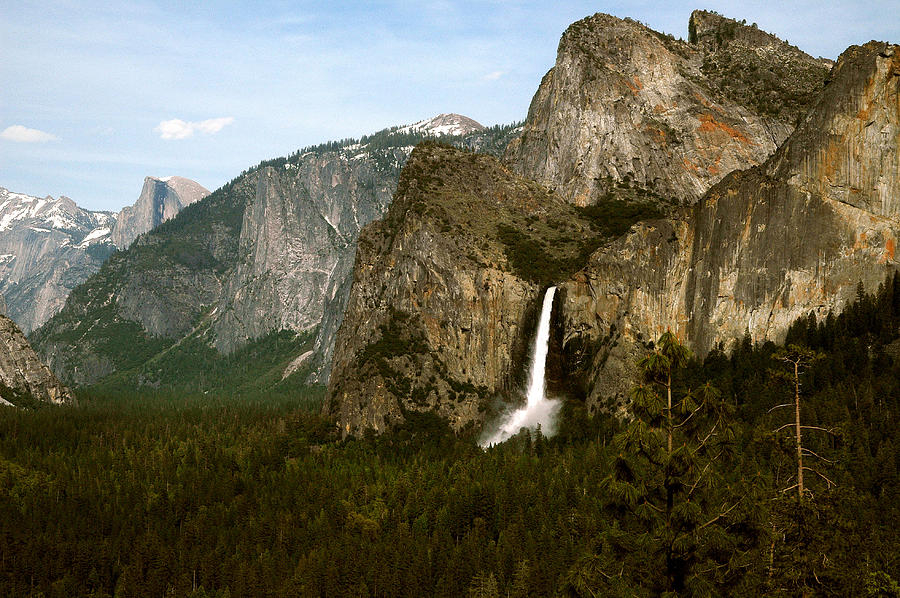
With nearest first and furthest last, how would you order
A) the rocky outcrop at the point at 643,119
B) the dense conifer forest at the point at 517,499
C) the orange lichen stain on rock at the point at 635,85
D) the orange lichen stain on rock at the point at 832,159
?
the dense conifer forest at the point at 517,499 → the orange lichen stain on rock at the point at 832,159 → the rocky outcrop at the point at 643,119 → the orange lichen stain on rock at the point at 635,85

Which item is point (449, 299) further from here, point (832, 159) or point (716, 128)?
point (716, 128)

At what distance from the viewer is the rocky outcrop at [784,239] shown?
112 meters

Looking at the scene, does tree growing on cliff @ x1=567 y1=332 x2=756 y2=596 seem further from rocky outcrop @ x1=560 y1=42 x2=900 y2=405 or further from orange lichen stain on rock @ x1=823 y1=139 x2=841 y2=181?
orange lichen stain on rock @ x1=823 y1=139 x2=841 y2=181

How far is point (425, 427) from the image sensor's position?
455ft

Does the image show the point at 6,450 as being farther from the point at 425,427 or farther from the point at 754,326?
the point at 754,326

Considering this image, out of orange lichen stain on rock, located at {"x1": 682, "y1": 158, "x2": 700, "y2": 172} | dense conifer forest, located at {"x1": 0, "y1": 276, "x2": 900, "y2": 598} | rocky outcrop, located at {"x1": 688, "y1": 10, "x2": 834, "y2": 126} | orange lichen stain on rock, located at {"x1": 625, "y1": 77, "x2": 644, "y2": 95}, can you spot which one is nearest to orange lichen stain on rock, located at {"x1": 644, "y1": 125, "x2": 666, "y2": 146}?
orange lichen stain on rock, located at {"x1": 682, "y1": 158, "x2": 700, "y2": 172}

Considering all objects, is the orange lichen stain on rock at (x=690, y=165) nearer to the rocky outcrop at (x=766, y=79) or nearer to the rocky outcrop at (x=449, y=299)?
the rocky outcrop at (x=766, y=79)

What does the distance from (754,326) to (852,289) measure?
13.4 metres

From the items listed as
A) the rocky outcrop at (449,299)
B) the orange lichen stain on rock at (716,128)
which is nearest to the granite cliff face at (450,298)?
the rocky outcrop at (449,299)

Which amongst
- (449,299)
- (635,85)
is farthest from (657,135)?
(449,299)

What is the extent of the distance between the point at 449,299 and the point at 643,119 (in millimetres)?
58931

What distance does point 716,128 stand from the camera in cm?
17550

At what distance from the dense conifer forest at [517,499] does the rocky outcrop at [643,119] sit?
193 feet

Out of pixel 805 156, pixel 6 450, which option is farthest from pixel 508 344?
pixel 6 450
